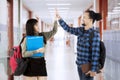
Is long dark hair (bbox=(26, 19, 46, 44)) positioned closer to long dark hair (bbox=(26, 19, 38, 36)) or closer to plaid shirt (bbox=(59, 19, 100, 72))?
long dark hair (bbox=(26, 19, 38, 36))

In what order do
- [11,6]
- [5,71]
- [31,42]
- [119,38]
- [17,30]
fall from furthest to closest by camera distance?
[17,30] → [11,6] → [5,71] → [119,38] → [31,42]

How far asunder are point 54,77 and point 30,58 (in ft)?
14.2

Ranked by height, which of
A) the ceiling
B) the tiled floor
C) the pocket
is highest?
the ceiling

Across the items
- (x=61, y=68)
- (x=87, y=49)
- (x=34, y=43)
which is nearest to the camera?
(x=87, y=49)

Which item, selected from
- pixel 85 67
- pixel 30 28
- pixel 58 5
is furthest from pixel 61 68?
pixel 85 67

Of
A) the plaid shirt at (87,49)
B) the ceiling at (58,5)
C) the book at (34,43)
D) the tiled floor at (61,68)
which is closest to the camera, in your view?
the plaid shirt at (87,49)

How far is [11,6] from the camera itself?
903cm

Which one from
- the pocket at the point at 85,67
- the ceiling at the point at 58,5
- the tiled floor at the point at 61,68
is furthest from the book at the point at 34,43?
the ceiling at the point at 58,5

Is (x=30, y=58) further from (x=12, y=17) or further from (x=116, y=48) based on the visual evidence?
(x=12, y=17)

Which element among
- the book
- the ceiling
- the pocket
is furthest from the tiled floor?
the pocket

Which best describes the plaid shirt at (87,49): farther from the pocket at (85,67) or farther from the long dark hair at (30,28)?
the long dark hair at (30,28)

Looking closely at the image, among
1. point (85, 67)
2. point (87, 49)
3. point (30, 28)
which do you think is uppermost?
point (30, 28)

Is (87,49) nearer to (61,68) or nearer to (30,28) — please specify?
(30,28)

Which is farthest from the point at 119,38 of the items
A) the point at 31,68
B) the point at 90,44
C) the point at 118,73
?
the point at 31,68
